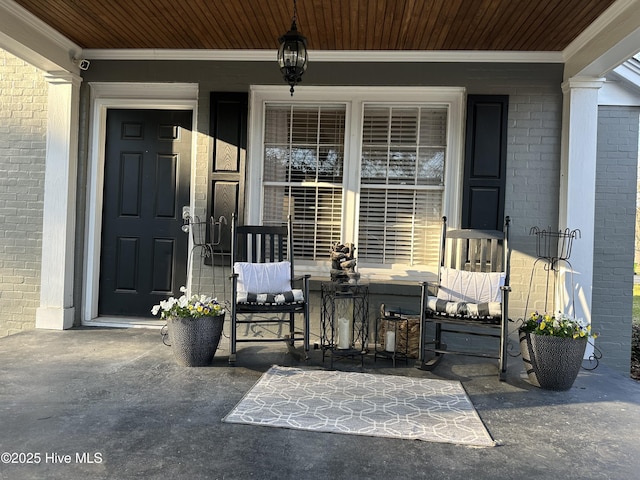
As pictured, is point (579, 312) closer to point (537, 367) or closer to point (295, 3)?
point (537, 367)

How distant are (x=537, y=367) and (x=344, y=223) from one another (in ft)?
6.29

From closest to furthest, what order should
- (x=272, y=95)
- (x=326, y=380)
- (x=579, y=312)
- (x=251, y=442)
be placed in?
(x=251, y=442), (x=326, y=380), (x=579, y=312), (x=272, y=95)

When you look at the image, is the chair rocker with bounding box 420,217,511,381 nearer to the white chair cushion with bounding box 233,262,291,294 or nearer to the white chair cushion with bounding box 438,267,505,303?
the white chair cushion with bounding box 438,267,505,303

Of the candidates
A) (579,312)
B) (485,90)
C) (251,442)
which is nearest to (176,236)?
(251,442)

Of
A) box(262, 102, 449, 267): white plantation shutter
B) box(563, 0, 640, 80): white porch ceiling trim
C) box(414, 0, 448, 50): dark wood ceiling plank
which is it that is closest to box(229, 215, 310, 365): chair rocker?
box(262, 102, 449, 267): white plantation shutter

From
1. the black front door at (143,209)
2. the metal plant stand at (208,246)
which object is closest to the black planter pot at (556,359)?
the metal plant stand at (208,246)

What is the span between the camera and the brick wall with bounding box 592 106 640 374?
4059 millimetres

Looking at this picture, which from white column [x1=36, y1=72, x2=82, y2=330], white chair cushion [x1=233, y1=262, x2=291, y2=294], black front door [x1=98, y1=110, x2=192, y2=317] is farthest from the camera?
black front door [x1=98, y1=110, x2=192, y2=317]

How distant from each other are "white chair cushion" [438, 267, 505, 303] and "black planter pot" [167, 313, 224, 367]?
1.64 metres

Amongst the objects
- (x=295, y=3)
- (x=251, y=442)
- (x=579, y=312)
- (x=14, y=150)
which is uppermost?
(x=295, y=3)

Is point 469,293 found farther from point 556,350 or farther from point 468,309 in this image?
point 556,350

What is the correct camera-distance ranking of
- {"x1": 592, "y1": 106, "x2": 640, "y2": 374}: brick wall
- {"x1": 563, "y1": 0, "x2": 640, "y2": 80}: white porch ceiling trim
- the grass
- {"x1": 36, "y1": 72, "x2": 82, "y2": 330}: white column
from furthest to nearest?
the grass < {"x1": 36, "y1": 72, "x2": 82, "y2": 330}: white column < {"x1": 592, "y1": 106, "x2": 640, "y2": 374}: brick wall < {"x1": 563, "y1": 0, "x2": 640, "y2": 80}: white porch ceiling trim

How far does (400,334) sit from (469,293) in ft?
1.96

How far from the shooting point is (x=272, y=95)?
426 cm
